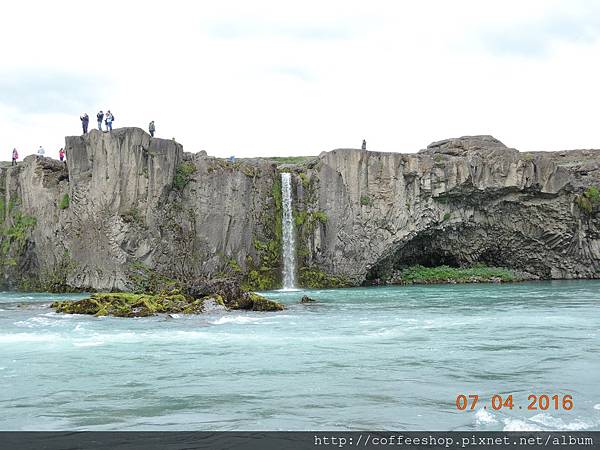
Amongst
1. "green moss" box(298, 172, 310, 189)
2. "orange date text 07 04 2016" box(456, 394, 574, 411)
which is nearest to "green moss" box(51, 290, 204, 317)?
"orange date text 07 04 2016" box(456, 394, 574, 411)

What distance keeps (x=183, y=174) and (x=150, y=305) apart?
62.6ft

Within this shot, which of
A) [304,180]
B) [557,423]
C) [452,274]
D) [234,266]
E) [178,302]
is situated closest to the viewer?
[557,423]

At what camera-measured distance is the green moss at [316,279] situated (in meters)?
48.4

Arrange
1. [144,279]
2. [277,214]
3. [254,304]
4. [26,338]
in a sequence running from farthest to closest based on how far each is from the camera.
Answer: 1. [277,214]
2. [144,279]
3. [254,304]
4. [26,338]

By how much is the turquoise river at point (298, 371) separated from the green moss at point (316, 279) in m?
22.2

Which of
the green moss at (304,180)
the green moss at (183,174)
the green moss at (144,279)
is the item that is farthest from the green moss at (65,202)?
the green moss at (304,180)

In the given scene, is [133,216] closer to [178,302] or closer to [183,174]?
[183,174]

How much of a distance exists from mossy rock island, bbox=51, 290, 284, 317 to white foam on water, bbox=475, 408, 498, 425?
18386mm

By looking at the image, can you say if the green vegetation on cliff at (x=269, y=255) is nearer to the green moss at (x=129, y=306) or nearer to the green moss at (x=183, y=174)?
the green moss at (x=183, y=174)

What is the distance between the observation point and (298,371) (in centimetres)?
1428

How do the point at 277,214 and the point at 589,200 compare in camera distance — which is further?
the point at 589,200

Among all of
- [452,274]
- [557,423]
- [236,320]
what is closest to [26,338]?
[236,320]

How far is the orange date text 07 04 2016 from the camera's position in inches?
422

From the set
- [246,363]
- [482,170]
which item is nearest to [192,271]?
[482,170]
